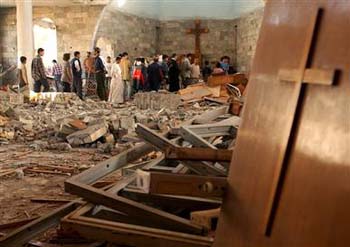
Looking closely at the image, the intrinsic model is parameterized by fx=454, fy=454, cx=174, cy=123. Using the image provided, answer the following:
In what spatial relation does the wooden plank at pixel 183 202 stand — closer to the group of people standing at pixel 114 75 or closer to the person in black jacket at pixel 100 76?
the group of people standing at pixel 114 75

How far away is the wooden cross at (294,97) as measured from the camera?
1960 mm

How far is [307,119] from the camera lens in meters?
1.98

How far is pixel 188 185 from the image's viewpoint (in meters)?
2.42

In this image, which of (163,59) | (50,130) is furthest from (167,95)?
(50,130)

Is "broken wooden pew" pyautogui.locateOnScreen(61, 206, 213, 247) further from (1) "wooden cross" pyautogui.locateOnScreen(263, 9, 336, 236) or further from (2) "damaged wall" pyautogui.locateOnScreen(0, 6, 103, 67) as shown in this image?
(2) "damaged wall" pyautogui.locateOnScreen(0, 6, 103, 67)

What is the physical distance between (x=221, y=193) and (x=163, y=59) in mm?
14694

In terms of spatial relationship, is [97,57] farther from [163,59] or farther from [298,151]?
[298,151]

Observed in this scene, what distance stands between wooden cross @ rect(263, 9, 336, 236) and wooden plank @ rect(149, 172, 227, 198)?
37 centimetres

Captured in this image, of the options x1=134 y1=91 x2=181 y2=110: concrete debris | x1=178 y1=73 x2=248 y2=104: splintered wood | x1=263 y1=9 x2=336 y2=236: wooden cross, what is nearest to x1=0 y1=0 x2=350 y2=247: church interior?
x1=263 y1=9 x2=336 y2=236: wooden cross

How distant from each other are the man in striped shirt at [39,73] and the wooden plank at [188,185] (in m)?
11.7

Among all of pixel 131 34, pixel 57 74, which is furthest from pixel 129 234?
pixel 131 34

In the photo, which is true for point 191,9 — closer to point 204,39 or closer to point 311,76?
point 204,39

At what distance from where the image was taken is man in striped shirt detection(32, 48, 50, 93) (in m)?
13.4

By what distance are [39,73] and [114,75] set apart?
2.31 m
